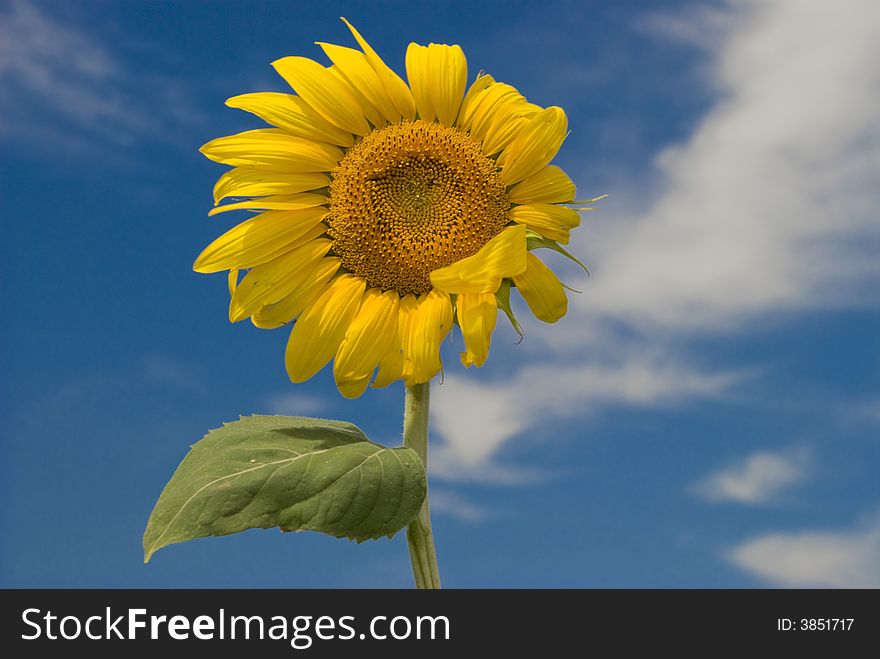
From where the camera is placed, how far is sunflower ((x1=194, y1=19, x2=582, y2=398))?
316 centimetres

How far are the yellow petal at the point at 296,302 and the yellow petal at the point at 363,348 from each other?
0.22 m

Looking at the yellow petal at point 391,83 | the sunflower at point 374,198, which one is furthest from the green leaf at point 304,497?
the yellow petal at point 391,83

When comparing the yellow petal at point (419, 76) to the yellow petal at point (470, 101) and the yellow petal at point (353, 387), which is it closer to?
the yellow petal at point (470, 101)

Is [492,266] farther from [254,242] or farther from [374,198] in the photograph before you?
[254,242]

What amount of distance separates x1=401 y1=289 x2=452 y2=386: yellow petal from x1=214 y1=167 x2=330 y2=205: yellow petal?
0.64 meters

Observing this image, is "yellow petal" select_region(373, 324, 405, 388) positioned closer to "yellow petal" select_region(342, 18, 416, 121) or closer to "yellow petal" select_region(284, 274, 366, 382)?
"yellow petal" select_region(284, 274, 366, 382)

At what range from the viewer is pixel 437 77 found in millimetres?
3270

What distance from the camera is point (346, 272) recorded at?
331cm

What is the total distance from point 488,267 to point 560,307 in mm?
320

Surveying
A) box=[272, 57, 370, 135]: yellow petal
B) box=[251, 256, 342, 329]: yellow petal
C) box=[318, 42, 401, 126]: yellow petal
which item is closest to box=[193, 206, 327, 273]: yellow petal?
box=[251, 256, 342, 329]: yellow petal

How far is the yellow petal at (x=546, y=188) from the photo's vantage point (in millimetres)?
3223

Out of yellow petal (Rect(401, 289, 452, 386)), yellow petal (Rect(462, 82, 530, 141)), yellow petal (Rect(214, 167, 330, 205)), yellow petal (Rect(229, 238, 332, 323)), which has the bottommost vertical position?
yellow petal (Rect(401, 289, 452, 386))

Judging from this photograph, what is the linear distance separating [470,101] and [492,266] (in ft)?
2.31
